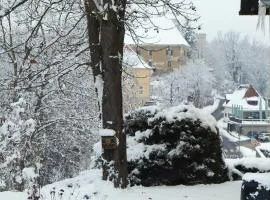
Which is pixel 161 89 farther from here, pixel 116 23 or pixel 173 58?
pixel 116 23

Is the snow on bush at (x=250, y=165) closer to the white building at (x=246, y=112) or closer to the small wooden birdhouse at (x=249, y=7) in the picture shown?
the small wooden birdhouse at (x=249, y=7)

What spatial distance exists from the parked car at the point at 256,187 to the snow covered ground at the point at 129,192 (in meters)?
3.62

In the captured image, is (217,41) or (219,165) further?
(217,41)

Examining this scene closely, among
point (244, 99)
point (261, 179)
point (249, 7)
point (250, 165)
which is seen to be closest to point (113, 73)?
point (249, 7)

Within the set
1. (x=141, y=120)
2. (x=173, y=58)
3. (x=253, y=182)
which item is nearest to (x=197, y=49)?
(x=173, y=58)

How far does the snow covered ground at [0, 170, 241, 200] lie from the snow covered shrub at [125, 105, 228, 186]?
29 cm

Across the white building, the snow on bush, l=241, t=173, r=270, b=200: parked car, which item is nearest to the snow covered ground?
the snow on bush

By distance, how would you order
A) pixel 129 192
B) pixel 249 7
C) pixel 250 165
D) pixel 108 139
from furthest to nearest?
pixel 250 165
pixel 108 139
pixel 129 192
pixel 249 7

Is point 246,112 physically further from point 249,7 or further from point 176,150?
point 249,7

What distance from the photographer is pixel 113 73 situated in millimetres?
9461

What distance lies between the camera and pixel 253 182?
16.5 feet

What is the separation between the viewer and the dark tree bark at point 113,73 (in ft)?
30.8

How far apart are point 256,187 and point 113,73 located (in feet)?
16.0

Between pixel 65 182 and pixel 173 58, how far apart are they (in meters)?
71.1
